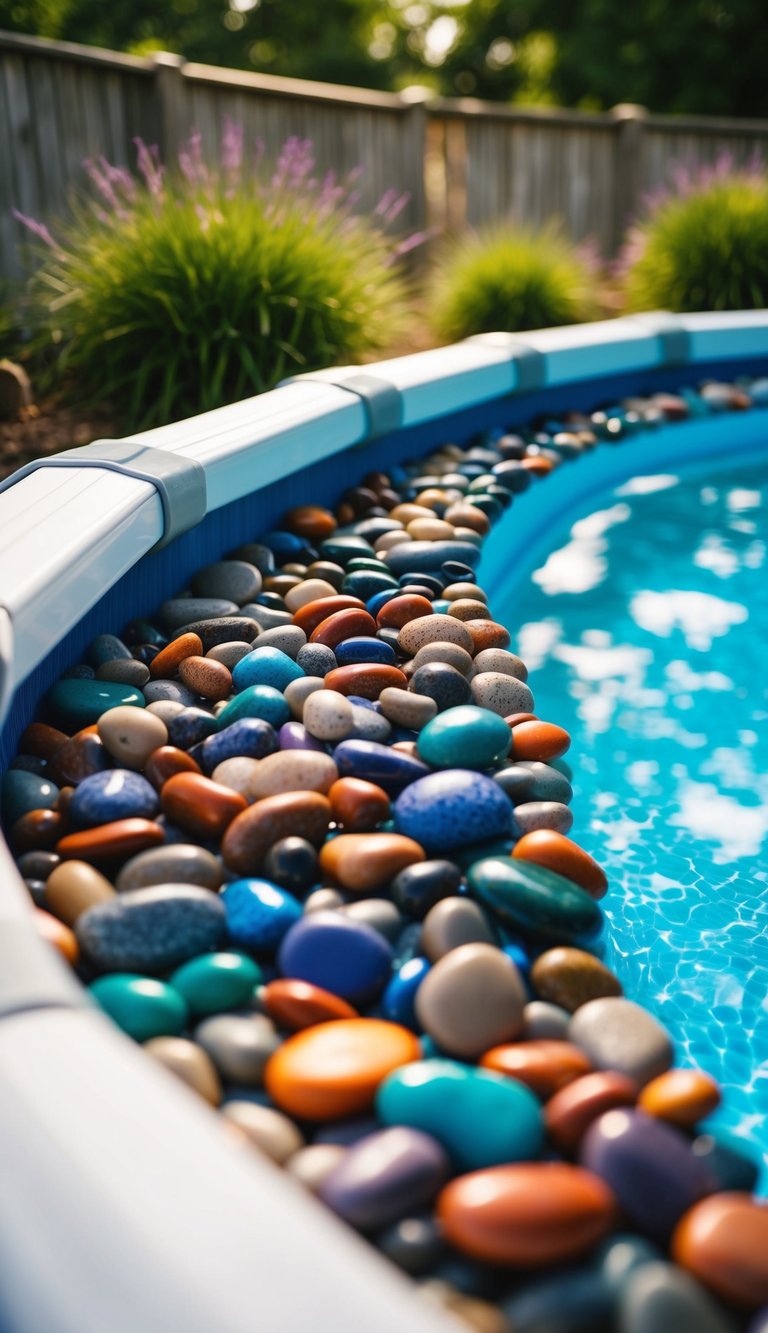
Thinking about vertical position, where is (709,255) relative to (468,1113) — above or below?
above

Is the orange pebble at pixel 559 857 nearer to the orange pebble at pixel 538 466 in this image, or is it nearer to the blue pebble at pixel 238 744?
the blue pebble at pixel 238 744

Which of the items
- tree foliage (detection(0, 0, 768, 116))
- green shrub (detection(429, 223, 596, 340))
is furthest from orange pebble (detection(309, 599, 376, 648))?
tree foliage (detection(0, 0, 768, 116))

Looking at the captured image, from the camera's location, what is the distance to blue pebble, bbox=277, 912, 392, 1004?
1.24 meters

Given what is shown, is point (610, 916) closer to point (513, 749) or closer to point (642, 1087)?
point (513, 749)

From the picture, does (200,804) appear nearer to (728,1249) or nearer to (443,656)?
(443,656)

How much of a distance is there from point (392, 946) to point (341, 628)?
899 millimetres

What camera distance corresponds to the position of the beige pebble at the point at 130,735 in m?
1.66

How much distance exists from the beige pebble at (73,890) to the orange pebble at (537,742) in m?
0.79

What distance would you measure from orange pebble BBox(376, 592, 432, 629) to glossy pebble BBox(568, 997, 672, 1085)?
1123 millimetres

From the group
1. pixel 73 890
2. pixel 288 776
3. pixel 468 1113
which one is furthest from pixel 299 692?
pixel 468 1113

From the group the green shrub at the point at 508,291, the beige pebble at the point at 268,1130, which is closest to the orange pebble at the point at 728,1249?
the beige pebble at the point at 268,1130

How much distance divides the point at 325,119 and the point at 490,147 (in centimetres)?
163

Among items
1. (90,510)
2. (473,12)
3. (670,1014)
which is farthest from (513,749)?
(473,12)

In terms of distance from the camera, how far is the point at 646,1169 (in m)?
0.95
